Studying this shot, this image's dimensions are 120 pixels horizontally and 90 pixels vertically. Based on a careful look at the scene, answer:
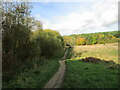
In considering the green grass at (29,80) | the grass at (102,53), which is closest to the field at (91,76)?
the green grass at (29,80)

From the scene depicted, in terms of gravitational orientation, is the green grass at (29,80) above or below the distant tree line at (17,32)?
below

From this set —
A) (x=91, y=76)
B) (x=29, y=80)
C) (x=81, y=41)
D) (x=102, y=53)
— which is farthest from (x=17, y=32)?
(x=81, y=41)

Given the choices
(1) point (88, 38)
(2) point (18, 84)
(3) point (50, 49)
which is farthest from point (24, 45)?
(1) point (88, 38)

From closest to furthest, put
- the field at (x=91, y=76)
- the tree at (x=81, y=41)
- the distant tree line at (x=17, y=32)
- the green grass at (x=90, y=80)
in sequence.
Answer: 1. the green grass at (x=90, y=80)
2. the field at (x=91, y=76)
3. the distant tree line at (x=17, y=32)
4. the tree at (x=81, y=41)

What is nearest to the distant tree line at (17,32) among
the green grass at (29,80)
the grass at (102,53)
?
the green grass at (29,80)

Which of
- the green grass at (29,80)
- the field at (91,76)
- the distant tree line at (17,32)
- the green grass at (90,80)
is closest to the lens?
the green grass at (90,80)

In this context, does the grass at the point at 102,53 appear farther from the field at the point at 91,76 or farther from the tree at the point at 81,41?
the tree at the point at 81,41

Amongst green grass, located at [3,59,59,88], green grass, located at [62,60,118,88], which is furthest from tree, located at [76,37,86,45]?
green grass, located at [3,59,59,88]

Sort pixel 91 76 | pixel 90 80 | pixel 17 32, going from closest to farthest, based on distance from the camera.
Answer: pixel 90 80 < pixel 91 76 < pixel 17 32

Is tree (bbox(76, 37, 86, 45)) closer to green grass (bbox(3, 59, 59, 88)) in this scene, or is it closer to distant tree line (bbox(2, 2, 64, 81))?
distant tree line (bbox(2, 2, 64, 81))

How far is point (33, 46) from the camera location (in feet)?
47.8

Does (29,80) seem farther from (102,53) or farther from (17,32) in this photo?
(102,53)

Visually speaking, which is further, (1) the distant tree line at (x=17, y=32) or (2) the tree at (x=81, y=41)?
(2) the tree at (x=81, y=41)

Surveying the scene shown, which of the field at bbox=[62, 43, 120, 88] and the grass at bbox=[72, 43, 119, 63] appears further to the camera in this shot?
the grass at bbox=[72, 43, 119, 63]
